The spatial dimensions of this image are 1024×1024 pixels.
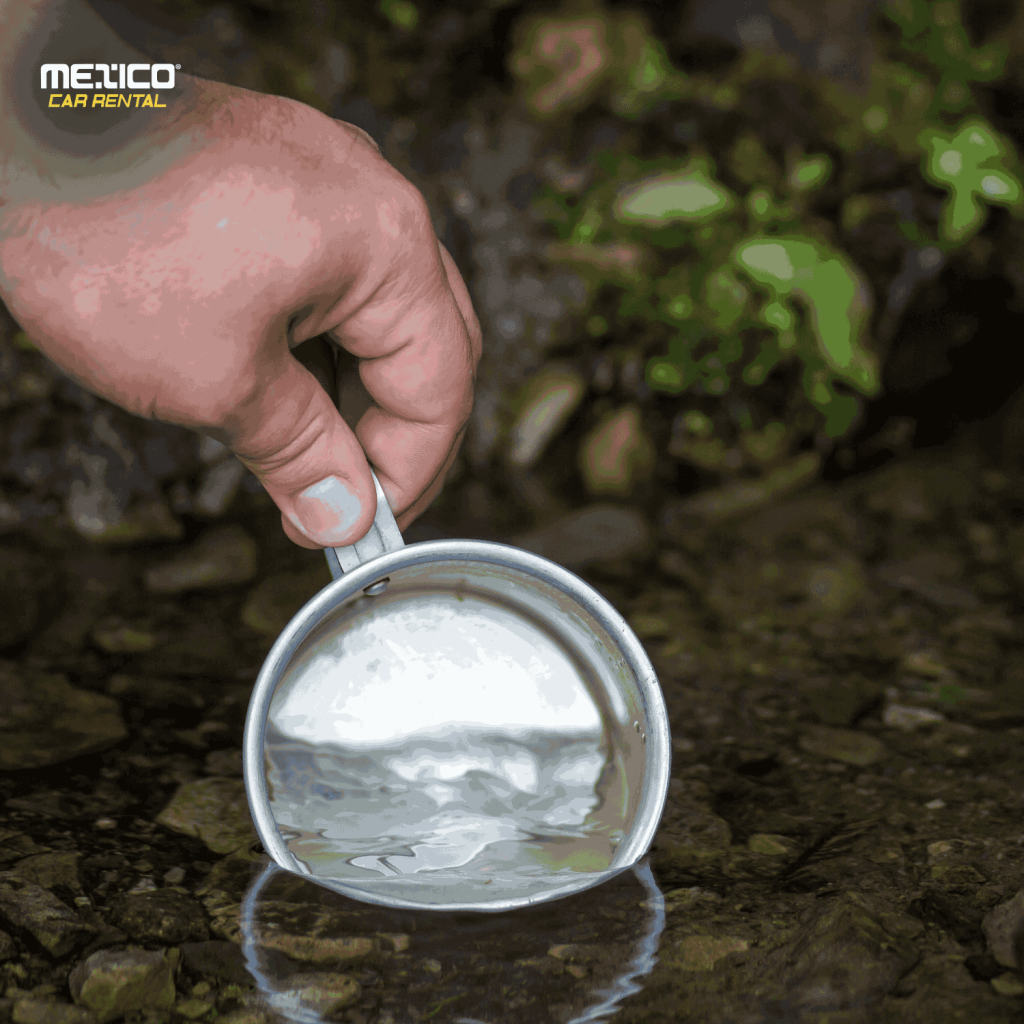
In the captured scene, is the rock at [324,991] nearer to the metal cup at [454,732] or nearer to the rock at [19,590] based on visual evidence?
the metal cup at [454,732]

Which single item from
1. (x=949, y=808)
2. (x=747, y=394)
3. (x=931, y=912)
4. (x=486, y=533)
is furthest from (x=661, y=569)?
(x=931, y=912)

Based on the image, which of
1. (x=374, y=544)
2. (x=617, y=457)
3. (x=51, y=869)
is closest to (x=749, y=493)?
(x=617, y=457)

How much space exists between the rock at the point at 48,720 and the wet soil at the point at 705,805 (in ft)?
0.07

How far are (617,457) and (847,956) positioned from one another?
1.23 meters

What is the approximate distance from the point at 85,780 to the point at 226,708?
0.67ft

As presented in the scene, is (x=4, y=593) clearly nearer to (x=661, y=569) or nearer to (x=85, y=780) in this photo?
(x=85, y=780)

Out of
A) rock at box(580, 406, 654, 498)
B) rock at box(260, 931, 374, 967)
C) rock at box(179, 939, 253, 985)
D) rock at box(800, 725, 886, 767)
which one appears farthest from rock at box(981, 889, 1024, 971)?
rock at box(580, 406, 654, 498)

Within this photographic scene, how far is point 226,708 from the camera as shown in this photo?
1271 millimetres

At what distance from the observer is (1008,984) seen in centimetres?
82

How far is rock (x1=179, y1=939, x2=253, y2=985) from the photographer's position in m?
0.85

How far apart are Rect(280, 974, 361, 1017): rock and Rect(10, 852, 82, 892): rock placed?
10.1 inches

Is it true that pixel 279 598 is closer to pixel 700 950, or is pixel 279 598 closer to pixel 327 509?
pixel 327 509

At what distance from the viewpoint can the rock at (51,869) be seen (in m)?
0.94

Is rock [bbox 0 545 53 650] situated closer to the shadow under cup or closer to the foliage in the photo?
the shadow under cup
